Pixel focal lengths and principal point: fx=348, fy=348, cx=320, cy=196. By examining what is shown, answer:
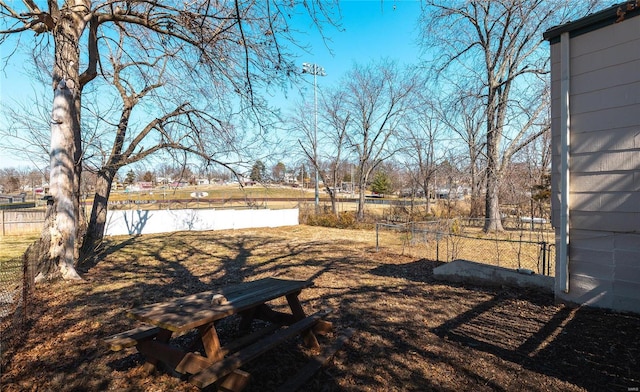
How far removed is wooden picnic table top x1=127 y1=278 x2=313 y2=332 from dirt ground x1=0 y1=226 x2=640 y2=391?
0.62m

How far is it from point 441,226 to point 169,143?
10466mm

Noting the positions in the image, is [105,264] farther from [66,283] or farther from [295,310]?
[295,310]

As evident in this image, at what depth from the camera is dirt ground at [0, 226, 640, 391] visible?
2926 millimetres

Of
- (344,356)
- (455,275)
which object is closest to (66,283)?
(344,356)

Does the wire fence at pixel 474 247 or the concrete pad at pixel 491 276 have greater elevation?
the concrete pad at pixel 491 276

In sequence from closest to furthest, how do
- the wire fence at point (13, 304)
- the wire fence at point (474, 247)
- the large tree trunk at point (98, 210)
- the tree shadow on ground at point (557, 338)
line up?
the tree shadow on ground at point (557, 338)
the wire fence at point (13, 304)
the wire fence at point (474, 247)
the large tree trunk at point (98, 210)

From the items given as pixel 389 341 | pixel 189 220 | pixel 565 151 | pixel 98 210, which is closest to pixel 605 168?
pixel 565 151

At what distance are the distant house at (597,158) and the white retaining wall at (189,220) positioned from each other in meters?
18.5

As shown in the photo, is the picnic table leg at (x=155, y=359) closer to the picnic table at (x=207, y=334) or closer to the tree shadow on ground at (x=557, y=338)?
the picnic table at (x=207, y=334)

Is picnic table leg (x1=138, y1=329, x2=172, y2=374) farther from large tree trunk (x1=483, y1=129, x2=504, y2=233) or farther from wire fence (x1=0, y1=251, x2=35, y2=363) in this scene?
large tree trunk (x1=483, y1=129, x2=504, y2=233)

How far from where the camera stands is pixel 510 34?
Answer: 16422mm

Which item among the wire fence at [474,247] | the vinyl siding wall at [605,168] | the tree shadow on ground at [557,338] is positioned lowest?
the wire fence at [474,247]

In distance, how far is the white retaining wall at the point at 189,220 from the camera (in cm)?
1825

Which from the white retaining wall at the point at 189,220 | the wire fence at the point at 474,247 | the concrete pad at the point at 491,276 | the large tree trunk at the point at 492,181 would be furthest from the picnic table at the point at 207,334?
the white retaining wall at the point at 189,220
